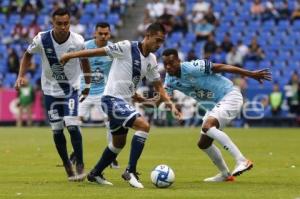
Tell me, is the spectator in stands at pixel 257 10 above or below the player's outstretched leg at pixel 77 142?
above

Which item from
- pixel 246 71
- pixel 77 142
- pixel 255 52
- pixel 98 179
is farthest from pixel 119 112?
pixel 255 52

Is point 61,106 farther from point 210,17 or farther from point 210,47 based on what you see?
point 210,17

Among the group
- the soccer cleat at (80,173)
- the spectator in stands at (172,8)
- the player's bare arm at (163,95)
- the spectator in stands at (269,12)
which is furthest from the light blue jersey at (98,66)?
the spectator in stands at (269,12)

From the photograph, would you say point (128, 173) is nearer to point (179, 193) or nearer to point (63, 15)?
point (179, 193)

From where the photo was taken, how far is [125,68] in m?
12.3

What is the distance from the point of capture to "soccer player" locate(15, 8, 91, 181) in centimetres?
1334

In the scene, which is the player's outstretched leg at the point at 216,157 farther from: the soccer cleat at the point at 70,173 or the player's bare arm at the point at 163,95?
the soccer cleat at the point at 70,173

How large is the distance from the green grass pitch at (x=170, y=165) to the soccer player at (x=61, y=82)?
0.61 metres

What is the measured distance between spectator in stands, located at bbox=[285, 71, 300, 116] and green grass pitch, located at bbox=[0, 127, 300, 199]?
6979mm

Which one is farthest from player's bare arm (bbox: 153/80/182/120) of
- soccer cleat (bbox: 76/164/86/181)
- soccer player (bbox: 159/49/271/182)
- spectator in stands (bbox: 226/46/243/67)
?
spectator in stands (bbox: 226/46/243/67)

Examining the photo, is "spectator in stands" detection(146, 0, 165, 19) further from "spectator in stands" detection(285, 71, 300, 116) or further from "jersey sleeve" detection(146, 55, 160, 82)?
"jersey sleeve" detection(146, 55, 160, 82)

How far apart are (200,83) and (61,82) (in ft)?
7.79

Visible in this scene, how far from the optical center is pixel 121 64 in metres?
12.3

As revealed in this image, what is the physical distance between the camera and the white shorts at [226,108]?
44.3 feet
